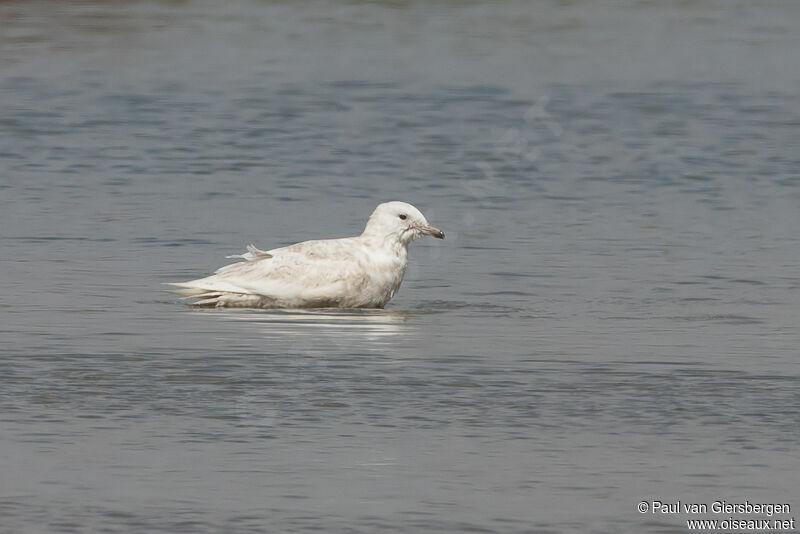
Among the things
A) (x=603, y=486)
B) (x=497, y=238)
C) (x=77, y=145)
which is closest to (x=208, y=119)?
(x=77, y=145)

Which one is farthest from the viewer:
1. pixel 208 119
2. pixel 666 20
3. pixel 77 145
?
pixel 666 20

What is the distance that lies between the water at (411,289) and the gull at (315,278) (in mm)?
164

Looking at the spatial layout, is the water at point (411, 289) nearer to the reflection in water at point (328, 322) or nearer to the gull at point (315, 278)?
the reflection in water at point (328, 322)

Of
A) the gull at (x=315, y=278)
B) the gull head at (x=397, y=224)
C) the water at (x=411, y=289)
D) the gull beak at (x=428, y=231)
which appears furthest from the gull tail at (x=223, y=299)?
the gull beak at (x=428, y=231)

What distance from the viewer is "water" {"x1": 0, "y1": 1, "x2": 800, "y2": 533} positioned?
888 cm

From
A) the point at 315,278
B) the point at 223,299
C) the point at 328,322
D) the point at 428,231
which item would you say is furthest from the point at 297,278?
the point at 428,231

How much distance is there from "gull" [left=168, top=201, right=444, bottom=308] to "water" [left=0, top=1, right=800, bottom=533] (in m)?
0.16

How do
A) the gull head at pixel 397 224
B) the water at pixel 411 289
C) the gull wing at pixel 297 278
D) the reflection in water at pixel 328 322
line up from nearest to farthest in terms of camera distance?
the water at pixel 411 289, the reflection in water at pixel 328 322, the gull wing at pixel 297 278, the gull head at pixel 397 224

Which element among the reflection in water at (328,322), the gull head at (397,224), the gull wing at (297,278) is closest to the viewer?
the reflection in water at (328,322)

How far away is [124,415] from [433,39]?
73.0 ft

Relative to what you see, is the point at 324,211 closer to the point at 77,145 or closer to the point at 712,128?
the point at 77,145

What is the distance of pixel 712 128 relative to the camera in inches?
890

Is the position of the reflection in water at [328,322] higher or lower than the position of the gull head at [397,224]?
lower

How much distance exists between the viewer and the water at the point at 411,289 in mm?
8875
